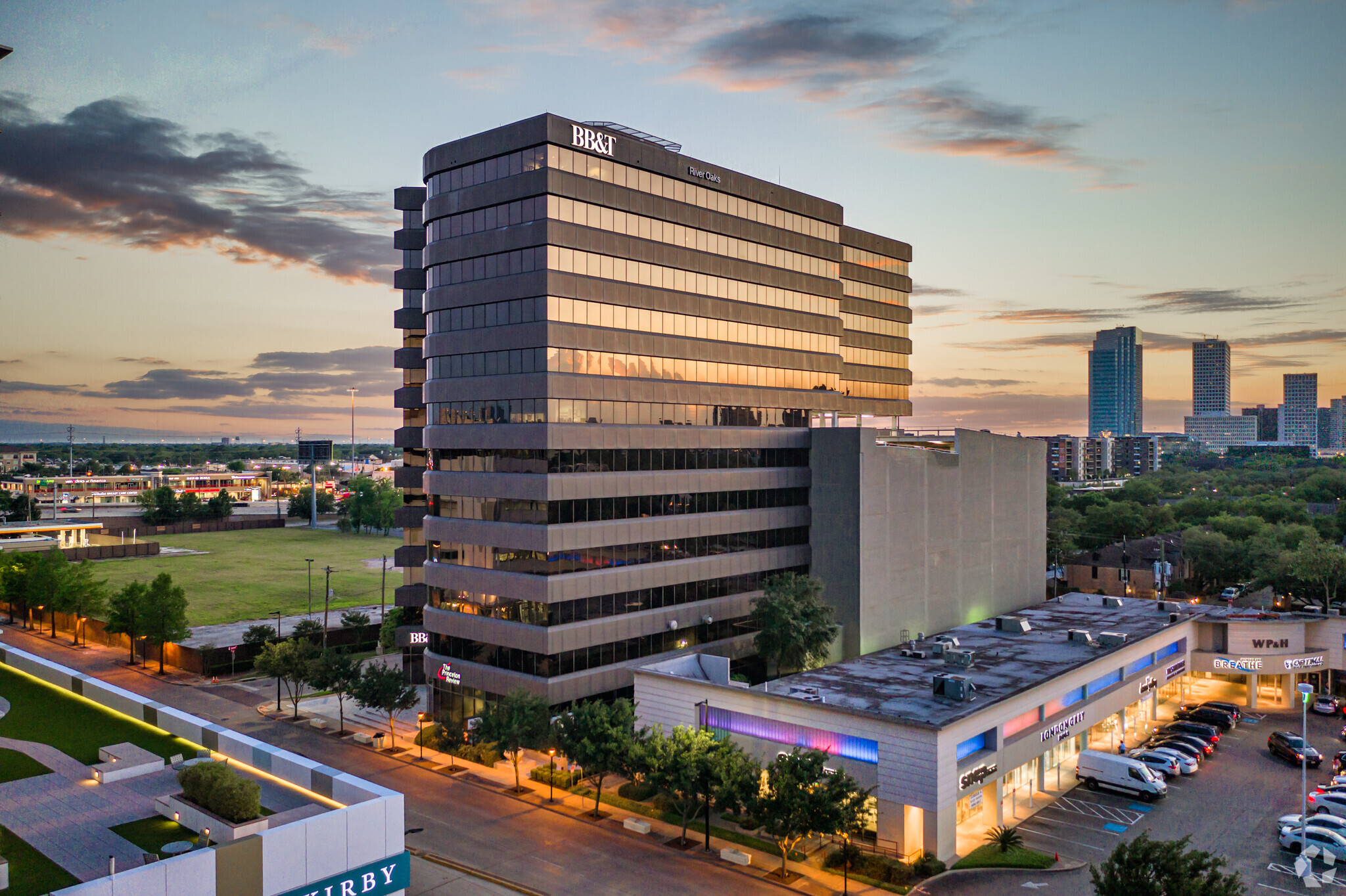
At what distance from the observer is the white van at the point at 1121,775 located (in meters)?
48.6

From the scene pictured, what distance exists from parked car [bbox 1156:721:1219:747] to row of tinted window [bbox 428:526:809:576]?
31.7 meters

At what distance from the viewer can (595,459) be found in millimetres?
59125

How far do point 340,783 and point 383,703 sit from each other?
1088 inches

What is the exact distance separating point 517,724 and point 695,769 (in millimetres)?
11940

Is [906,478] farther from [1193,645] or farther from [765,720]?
[765,720]

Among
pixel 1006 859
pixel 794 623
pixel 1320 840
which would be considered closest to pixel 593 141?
pixel 794 623

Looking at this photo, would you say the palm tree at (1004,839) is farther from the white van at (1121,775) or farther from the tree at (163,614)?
the tree at (163,614)

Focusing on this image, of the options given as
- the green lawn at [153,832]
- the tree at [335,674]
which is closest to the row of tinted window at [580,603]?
the tree at [335,674]

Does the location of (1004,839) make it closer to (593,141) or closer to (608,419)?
(608,419)

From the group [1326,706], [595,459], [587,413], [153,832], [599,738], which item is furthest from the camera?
[1326,706]

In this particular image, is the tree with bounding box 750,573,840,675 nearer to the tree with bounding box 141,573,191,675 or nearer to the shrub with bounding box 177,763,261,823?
the shrub with bounding box 177,763,261,823

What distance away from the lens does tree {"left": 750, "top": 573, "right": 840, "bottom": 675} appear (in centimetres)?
6259

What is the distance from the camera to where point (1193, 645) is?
6956 cm

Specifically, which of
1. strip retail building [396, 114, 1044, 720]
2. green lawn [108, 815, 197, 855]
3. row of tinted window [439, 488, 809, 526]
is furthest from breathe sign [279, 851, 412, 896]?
row of tinted window [439, 488, 809, 526]
